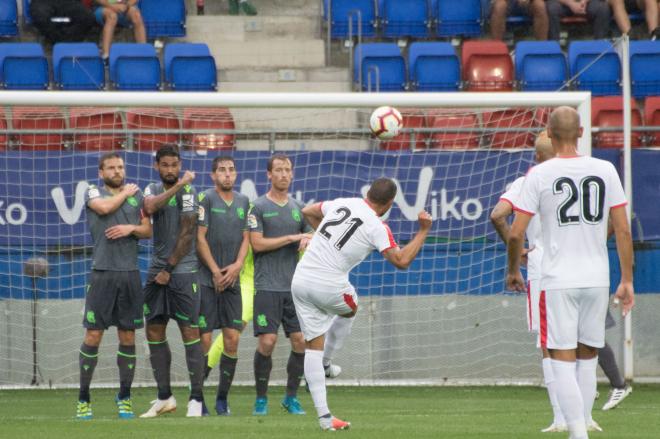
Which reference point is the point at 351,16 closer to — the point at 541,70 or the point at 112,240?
the point at 541,70

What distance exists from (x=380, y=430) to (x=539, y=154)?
2.30 meters

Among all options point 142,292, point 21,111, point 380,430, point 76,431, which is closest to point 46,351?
point 21,111

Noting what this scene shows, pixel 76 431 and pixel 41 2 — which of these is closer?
pixel 76 431

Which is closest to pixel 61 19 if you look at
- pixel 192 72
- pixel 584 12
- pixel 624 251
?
pixel 192 72

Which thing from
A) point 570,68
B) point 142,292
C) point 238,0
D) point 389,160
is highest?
point 238,0

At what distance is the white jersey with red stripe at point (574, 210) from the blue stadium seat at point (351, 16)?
11798 mm

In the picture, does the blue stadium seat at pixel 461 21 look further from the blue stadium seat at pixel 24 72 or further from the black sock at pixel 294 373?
the black sock at pixel 294 373

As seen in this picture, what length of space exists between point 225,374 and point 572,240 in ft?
14.7

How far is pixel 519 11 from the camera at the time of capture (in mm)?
18734

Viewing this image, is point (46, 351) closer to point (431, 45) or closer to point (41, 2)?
point (41, 2)

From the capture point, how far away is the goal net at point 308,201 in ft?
44.9

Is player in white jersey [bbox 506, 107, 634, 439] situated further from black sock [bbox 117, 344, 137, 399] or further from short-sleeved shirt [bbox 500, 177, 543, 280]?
black sock [bbox 117, 344, 137, 399]

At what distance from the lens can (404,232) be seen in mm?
14086

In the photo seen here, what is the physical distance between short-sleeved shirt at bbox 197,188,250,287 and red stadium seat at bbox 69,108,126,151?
10.8ft
